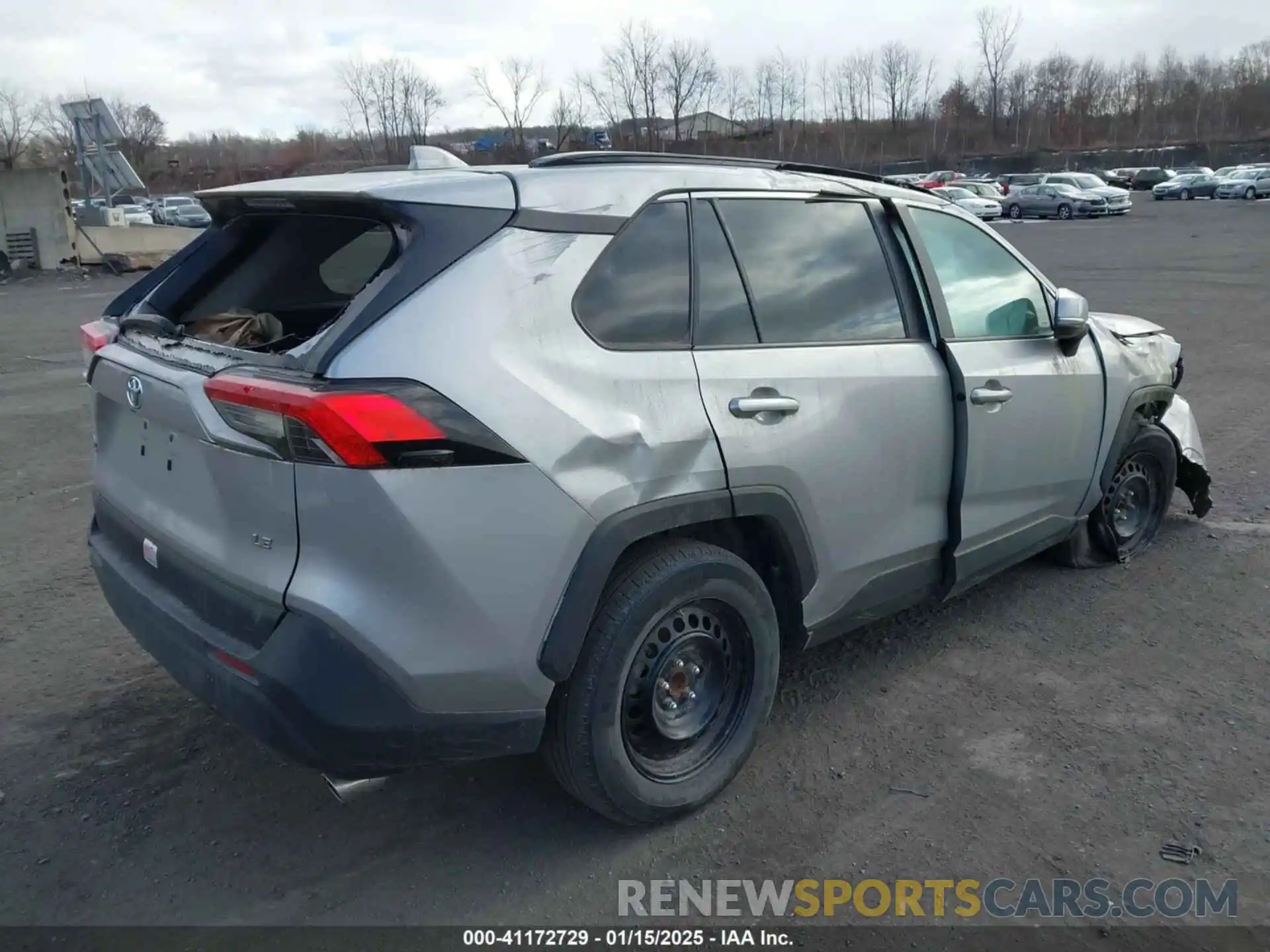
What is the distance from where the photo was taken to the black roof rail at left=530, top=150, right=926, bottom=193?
3.11 metres

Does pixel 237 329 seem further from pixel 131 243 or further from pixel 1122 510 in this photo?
pixel 131 243

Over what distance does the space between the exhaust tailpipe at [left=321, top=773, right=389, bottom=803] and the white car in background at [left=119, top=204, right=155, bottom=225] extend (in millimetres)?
41727

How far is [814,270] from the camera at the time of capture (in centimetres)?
347

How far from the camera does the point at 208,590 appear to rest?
2736 mm

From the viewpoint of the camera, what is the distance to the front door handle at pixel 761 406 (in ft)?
9.87

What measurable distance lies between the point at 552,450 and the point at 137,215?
4680cm

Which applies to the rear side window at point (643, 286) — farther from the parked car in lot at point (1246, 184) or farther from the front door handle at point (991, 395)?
→ the parked car in lot at point (1246, 184)

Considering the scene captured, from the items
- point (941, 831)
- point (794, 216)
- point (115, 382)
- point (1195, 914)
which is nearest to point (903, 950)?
point (941, 831)

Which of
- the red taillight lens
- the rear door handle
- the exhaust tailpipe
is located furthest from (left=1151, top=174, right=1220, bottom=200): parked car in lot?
the exhaust tailpipe

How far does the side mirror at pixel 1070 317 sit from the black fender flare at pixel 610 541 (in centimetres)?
186

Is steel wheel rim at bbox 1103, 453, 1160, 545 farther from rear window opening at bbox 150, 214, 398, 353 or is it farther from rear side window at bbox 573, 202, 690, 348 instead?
rear window opening at bbox 150, 214, 398, 353

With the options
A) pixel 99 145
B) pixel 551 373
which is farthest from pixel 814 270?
pixel 99 145

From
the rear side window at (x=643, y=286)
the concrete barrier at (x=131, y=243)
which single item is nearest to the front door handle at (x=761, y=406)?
the rear side window at (x=643, y=286)

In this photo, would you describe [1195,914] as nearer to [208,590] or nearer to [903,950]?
[903,950]
